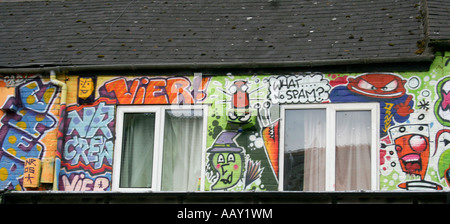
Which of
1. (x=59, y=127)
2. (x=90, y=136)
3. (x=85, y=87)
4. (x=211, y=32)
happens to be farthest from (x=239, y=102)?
(x=59, y=127)

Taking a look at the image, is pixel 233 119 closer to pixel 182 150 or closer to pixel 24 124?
pixel 182 150

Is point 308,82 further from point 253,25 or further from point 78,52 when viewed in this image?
point 78,52

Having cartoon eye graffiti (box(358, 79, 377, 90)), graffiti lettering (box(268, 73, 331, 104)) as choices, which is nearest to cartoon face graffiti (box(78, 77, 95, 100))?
graffiti lettering (box(268, 73, 331, 104))

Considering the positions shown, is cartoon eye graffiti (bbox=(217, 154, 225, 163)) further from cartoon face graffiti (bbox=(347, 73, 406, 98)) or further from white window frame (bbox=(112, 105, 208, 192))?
cartoon face graffiti (bbox=(347, 73, 406, 98))

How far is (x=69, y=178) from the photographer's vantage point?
13.1 metres

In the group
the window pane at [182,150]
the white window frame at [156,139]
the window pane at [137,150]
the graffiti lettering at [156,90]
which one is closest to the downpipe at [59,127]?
the graffiti lettering at [156,90]

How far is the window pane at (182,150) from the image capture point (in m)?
13.0

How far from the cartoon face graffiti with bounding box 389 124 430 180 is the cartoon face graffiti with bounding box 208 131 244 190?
8.17 ft

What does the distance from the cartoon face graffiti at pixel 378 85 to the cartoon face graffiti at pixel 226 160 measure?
2.12 metres

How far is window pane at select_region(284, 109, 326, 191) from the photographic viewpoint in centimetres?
1252

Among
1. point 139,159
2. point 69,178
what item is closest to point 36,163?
point 69,178

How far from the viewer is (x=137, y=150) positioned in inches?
520
